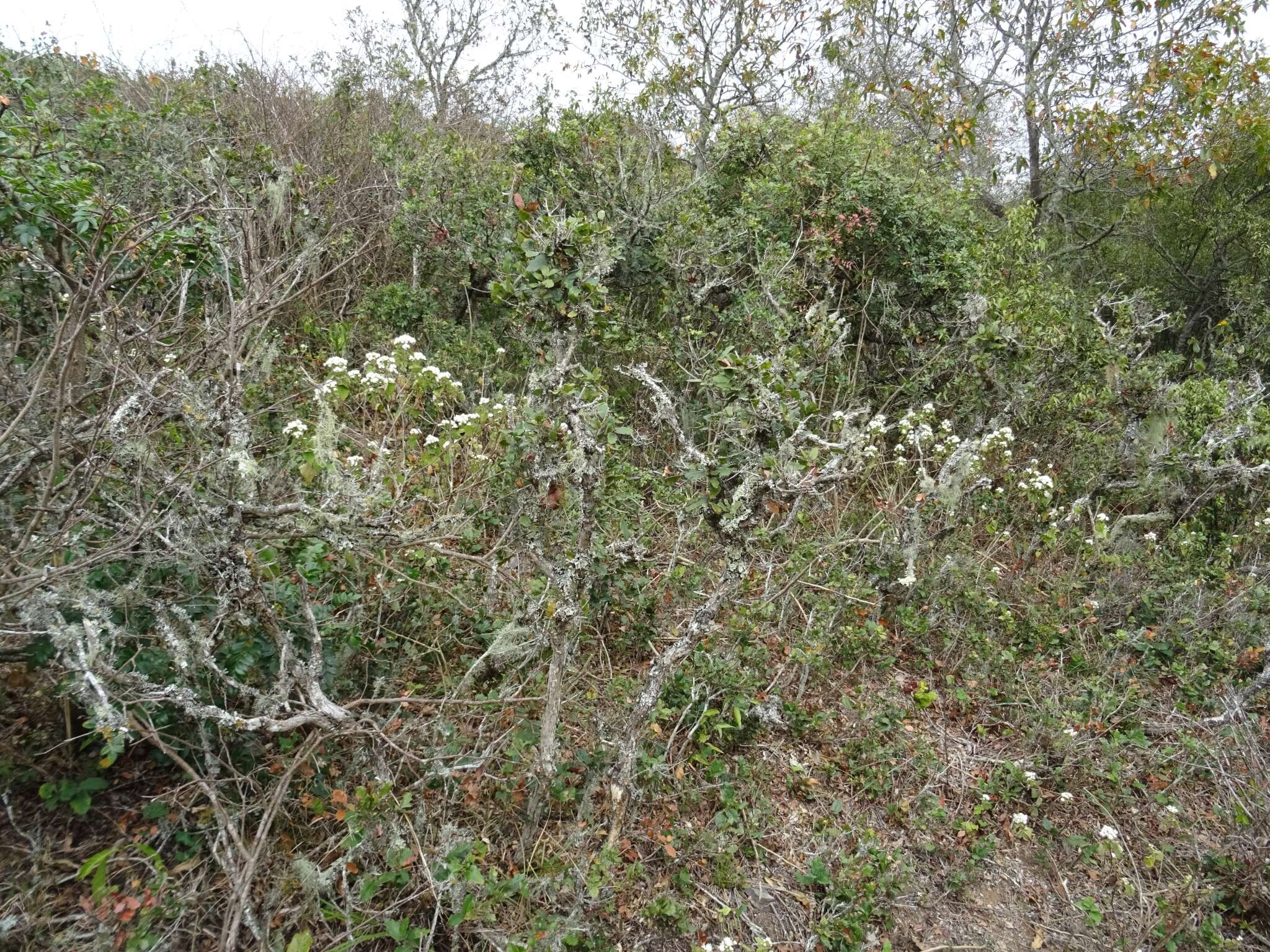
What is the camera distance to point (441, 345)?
224 inches

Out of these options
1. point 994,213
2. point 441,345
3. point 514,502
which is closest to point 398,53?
point 441,345

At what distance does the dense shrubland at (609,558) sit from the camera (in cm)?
219

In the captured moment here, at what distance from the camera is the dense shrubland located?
86.2 inches

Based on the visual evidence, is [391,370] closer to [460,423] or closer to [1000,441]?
[460,423]

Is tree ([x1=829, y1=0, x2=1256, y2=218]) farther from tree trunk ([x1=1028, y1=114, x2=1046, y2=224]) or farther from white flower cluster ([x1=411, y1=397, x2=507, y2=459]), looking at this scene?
white flower cluster ([x1=411, y1=397, x2=507, y2=459])

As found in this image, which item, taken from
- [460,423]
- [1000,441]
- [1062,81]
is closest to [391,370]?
[460,423]

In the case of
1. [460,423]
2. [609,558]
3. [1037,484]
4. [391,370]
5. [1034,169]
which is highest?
[1034,169]

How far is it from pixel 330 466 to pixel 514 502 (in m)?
0.84

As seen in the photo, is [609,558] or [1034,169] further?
[1034,169]

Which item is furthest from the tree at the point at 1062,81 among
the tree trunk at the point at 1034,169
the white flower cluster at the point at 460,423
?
the white flower cluster at the point at 460,423

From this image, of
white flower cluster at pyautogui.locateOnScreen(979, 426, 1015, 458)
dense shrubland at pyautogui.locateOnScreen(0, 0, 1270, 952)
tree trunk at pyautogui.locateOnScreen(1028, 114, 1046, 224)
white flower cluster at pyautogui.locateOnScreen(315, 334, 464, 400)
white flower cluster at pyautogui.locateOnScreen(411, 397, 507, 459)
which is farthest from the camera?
tree trunk at pyautogui.locateOnScreen(1028, 114, 1046, 224)

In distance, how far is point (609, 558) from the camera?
10.5 feet

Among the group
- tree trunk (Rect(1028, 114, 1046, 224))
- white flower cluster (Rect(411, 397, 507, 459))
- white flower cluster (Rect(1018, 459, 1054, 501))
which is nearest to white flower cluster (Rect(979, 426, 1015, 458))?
white flower cluster (Rect(1018, 459, 1054, 501))

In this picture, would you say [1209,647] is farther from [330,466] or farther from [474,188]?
[474,188]
